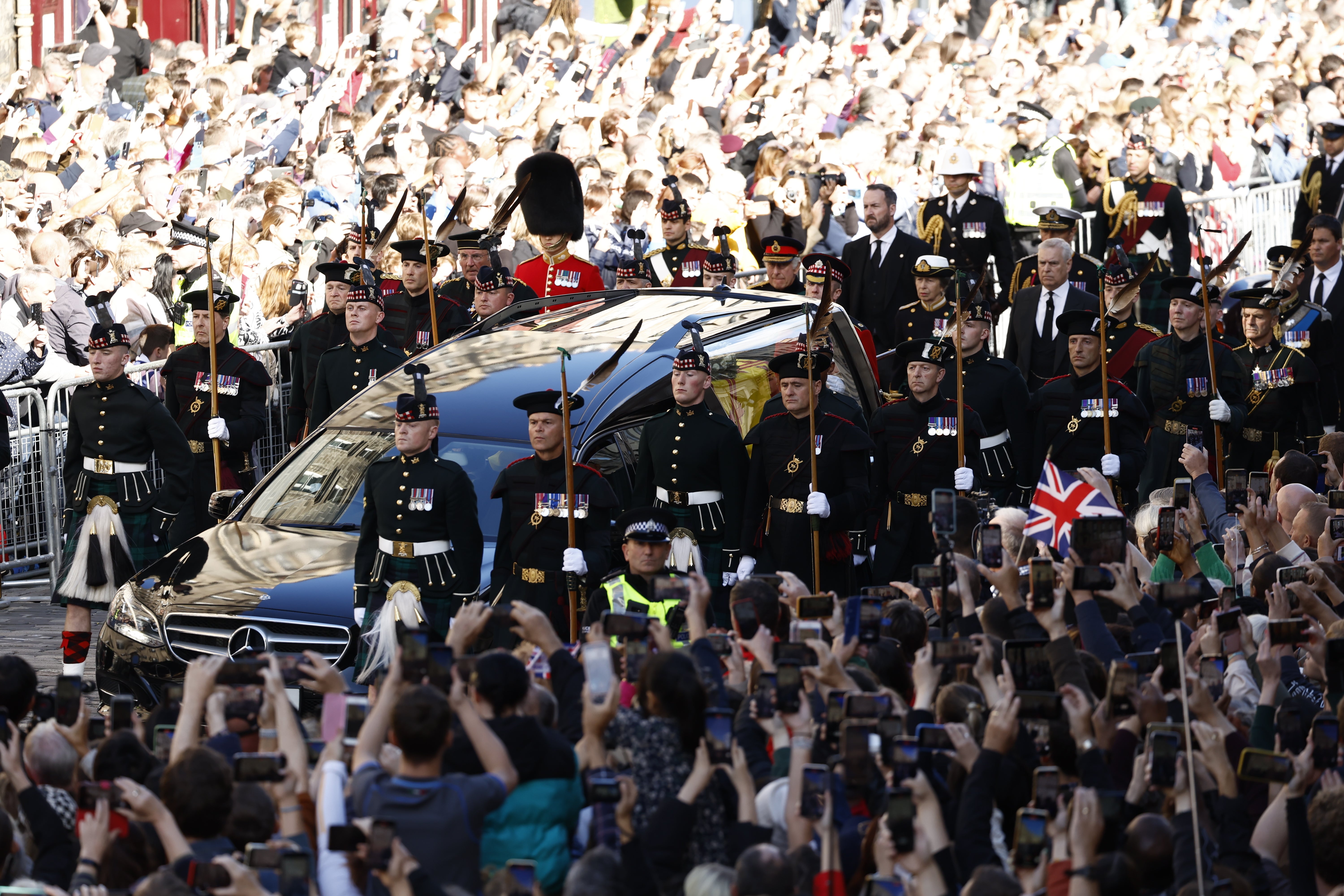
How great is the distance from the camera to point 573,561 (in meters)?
8.78

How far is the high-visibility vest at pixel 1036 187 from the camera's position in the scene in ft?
54.6

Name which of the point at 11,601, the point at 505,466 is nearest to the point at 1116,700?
the point at 505,466

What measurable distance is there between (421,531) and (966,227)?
21.3 feet

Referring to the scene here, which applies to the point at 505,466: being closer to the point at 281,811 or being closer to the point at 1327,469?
the point at 1327,469

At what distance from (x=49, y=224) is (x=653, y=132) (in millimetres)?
5540

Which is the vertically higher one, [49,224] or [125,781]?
[49,224]

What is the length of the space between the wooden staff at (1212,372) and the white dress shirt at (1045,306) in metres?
1.22

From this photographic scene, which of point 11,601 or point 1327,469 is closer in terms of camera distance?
point 1327,469

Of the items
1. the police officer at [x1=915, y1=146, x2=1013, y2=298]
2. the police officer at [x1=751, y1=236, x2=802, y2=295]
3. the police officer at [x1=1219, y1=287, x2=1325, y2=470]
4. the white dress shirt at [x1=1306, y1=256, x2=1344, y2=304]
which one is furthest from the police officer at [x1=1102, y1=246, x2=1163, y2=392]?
the police officer at [x1=915, y1=146, x2=1013, y2=298]

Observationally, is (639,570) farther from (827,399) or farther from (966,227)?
(966,227)

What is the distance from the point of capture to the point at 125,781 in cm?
482

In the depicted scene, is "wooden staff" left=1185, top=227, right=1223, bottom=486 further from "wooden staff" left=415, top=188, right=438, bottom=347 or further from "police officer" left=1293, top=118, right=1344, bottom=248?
"police officer" left=1293, top=118, right=1344, bottom=248

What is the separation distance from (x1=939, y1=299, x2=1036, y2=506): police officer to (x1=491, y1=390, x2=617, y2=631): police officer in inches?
97.6

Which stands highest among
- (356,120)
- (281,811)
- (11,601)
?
(356,120)
